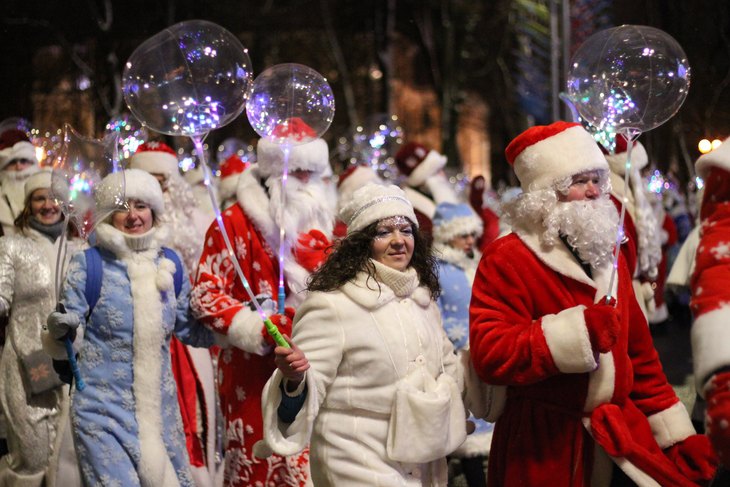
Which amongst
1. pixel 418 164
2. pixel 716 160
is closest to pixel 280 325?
pixel 716 160

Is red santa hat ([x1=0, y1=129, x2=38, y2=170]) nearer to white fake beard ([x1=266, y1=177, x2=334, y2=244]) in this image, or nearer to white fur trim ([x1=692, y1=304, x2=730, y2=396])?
white fake beard ([x1=266, y1=177, x2=334, y2=244])

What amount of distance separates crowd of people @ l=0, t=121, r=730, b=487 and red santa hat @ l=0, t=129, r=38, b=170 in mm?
2009

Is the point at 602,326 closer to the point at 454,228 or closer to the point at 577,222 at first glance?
the point at 577,222

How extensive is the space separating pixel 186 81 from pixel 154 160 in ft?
10.8

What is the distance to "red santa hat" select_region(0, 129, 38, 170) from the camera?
8273mm

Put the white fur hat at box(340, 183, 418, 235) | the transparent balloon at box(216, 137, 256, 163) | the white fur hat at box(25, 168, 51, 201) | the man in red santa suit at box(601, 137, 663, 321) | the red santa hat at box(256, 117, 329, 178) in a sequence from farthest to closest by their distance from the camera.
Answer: the transparent balloon at box(216, 137, 256, 163) → the man in red santa suit at box(601, 137, 663, 321) → the white fur hat at box(25, 168, 51, 201) → the red santa hat at box(256, 117, 329, 178) → the white fur hat at box(340, 183, 418, 235)

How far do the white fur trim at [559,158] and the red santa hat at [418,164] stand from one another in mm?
5156

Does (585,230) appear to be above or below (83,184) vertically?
below

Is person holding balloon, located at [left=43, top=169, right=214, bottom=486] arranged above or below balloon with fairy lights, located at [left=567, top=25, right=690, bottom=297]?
below

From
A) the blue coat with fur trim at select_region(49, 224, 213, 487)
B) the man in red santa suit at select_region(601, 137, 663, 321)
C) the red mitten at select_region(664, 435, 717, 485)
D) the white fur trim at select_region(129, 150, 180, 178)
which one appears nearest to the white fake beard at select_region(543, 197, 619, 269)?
the red mitten at select_region(664, 435, 717, 485)

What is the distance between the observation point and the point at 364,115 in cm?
Result: 2380

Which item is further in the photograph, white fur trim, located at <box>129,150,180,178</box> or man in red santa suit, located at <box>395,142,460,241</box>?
man in red santa suit, located at <box>395,142,460,241</box>

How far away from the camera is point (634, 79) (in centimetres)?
470

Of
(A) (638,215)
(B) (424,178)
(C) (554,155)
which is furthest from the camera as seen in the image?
(B) (424,178)
